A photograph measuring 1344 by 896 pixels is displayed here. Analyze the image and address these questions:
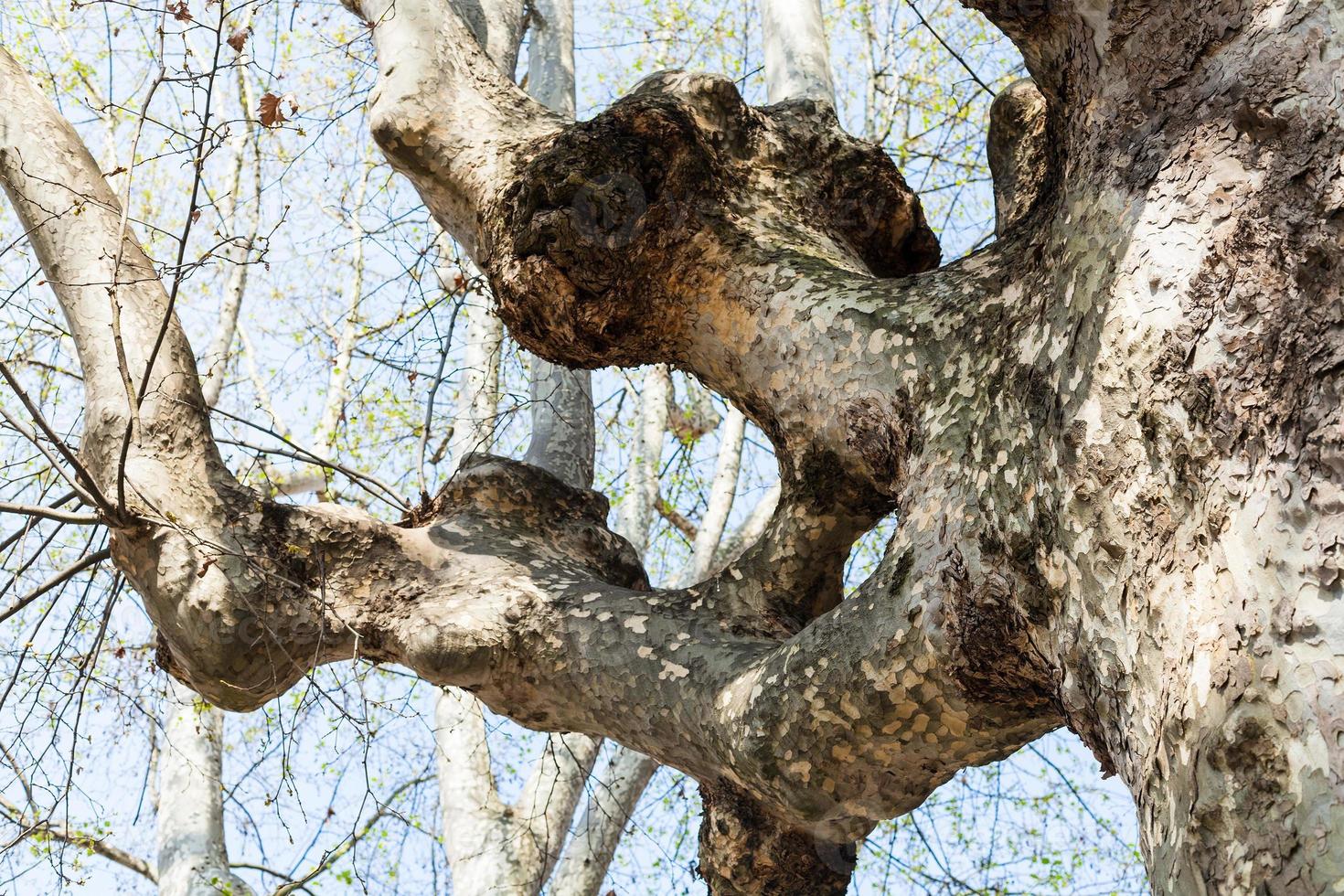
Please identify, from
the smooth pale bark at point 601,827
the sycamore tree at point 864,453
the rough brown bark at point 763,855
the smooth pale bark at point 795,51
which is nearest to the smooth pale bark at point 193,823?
the smooth pale bark at point 601,827

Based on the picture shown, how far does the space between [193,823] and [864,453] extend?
11.4 feet

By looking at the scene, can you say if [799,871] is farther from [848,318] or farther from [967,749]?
[848,318]

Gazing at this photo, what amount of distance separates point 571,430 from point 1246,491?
265 centimetres

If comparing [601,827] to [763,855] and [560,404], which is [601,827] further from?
[763,855]

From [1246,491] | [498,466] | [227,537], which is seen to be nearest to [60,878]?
[227,537]

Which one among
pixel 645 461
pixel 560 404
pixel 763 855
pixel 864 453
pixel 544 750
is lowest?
pixel 763 855

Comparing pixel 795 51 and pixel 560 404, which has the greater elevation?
pixel 795 51

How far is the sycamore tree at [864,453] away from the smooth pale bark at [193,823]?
194 centimetres

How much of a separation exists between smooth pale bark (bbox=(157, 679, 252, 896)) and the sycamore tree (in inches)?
76.3

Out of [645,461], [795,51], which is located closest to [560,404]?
[795,51]

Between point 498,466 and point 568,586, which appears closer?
point 568,586

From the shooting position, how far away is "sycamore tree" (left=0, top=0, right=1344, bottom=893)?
151 centimetres

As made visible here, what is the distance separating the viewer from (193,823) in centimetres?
476

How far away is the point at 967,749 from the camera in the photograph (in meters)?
2.20
